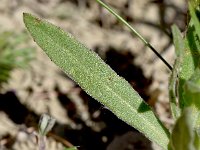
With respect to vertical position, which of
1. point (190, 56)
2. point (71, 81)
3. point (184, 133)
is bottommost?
point (71, 81)

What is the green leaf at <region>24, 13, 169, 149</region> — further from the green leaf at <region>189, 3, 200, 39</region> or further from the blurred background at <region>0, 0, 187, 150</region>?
the blurred background at <region>0, 0, 187, 150</region>

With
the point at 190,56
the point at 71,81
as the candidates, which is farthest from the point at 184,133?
the point at 71,81

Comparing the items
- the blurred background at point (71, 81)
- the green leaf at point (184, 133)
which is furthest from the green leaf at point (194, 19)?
the blurred background at point (71, 81)

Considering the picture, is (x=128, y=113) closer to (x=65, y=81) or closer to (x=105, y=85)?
(x=105, y=85)

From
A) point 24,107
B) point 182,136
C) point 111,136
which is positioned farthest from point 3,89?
point 182,136

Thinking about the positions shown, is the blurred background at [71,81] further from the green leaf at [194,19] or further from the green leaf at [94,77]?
the green leaf at [194,19]

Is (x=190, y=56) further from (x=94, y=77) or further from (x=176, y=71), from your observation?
(x=94, y=77)

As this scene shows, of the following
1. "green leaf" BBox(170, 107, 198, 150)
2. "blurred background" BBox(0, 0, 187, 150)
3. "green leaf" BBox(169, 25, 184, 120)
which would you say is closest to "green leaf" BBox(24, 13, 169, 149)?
"green leaf" BBox(169, 25, 184, 120)

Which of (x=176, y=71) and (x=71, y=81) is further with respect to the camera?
(x=71, y=81)
